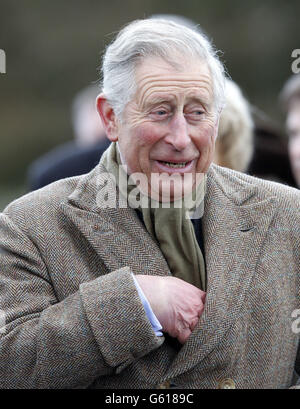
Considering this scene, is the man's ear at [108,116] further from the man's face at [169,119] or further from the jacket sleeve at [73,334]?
the jacket sleeve at [73,334]

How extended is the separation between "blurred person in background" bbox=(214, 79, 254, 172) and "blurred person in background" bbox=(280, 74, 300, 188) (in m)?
0.65

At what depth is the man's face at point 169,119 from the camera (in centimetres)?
261

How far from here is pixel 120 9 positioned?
2061cm

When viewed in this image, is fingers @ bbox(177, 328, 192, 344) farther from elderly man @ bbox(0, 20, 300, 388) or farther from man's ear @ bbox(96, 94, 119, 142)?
man's ear @ bbox(96, 94, 119, 142)

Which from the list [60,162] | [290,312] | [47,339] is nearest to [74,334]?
[47,339]

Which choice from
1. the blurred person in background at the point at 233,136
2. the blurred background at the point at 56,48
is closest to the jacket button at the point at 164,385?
the blurred person in background at the point at 233,136

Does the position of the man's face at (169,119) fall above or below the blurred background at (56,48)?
above

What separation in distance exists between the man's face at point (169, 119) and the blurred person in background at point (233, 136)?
1223 millimetres

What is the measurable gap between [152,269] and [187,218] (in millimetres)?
210

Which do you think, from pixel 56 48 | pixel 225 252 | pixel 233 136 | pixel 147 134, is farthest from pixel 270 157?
pixel 56 48

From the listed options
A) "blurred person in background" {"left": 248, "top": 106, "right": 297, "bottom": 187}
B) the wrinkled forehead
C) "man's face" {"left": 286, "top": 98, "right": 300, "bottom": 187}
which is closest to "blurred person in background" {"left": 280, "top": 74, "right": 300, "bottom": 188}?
"man's face" {"left": 286, "top": 98, "right": 300, "bottom": 187}

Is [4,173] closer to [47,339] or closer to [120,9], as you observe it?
[120,9]

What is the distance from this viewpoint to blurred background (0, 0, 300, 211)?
755 inches

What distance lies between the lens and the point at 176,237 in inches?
108
